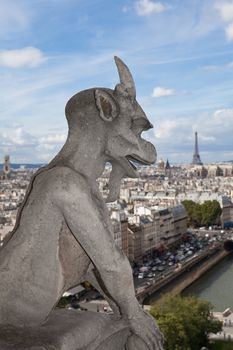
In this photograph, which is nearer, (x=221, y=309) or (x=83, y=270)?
(x=83, y=270)

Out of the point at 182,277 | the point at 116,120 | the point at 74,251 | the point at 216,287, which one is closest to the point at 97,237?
the point at 74,251

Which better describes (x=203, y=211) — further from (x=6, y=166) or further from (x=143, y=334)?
(x=6, y=166)

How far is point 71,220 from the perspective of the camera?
270 centimetres

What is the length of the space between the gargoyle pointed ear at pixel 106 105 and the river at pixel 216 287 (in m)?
22.4

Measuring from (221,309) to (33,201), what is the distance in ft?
78.4

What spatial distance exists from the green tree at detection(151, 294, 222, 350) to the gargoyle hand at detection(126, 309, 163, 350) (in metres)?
13.3

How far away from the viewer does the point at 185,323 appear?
17.2m

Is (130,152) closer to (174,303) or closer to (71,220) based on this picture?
(71,220)

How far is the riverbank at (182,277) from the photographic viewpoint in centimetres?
2761

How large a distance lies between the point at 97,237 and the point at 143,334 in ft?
1.65

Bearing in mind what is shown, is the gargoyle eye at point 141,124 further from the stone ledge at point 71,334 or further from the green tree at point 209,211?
the green tree at point 209,211

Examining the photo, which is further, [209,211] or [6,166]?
[6,166]

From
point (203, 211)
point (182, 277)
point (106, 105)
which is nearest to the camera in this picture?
point (106, 105)

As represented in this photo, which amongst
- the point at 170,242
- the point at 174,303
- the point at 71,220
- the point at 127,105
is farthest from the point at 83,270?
the point at 170,242
